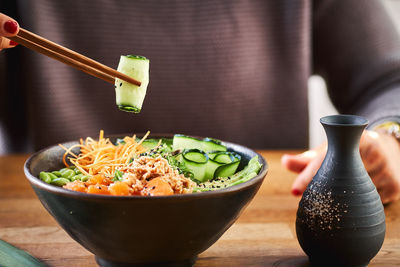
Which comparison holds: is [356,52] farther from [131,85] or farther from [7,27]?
[7,27]

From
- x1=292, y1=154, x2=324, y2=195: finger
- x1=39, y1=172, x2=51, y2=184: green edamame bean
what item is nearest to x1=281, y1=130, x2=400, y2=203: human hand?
x1=292, y1=154, x2=324, y2=195: finger

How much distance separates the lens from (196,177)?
1212 millimetres

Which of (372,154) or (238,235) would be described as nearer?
(238,235)

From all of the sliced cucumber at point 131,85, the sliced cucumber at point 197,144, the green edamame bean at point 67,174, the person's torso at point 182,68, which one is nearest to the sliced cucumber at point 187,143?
the sliced cucumber at point 197,144

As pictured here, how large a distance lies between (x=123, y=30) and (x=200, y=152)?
4.57 feet

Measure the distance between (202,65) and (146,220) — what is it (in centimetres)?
178

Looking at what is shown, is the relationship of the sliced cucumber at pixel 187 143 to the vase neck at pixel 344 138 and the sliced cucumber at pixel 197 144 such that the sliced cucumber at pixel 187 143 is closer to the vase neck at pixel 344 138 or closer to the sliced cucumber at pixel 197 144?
the sliced cucumber at pixel 197 144

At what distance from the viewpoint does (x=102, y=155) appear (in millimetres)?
1229

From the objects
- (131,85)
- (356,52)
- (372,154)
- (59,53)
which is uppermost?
(59,53)

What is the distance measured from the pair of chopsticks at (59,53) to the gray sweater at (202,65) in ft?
4.30

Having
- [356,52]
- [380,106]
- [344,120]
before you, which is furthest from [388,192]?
[356,52]

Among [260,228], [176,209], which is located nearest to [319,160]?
[260,228]

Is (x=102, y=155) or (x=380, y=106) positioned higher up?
(x=102, y=155)

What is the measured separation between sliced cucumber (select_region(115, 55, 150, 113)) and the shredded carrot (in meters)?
0.13
